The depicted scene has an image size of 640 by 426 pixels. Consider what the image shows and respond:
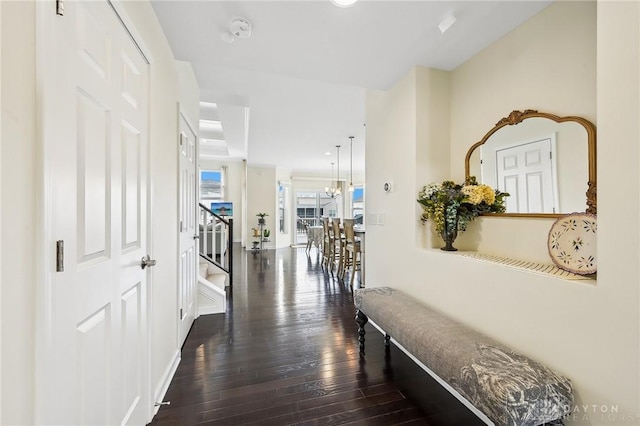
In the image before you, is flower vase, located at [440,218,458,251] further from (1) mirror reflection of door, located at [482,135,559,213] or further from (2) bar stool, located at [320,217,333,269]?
(2) bar stool, located at [320,217,333,269]

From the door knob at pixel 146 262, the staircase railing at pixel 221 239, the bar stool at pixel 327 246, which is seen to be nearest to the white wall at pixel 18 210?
the door knob at pixel 146 262

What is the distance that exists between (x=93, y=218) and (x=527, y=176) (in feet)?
8.00

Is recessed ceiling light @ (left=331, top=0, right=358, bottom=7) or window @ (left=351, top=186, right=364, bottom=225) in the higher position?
recessed ceiling light @ (left=331, top=0, right=358, bottom=7)

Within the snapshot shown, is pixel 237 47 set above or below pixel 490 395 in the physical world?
above

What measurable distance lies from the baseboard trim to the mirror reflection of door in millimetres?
2690

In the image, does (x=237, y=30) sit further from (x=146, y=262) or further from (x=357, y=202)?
(x=357, y=202)

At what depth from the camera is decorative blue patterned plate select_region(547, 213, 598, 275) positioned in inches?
51.5

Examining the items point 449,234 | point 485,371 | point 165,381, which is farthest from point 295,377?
point 449,234

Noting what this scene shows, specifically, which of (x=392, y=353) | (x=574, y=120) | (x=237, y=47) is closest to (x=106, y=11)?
(x=237, y=47)

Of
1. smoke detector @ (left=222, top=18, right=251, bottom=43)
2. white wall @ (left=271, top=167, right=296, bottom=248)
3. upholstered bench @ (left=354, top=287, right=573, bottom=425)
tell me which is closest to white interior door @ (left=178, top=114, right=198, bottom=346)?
smoke detector @ (left=222, top=18, right=251, bottom=43)

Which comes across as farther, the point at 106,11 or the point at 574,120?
the point at 574,120

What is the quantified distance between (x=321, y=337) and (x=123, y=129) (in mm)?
2286

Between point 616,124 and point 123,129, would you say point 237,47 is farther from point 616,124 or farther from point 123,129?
point 616,124

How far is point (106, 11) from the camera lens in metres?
1.10
